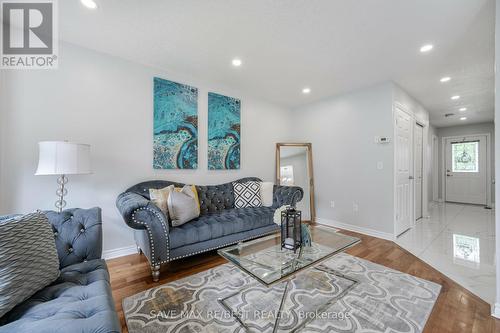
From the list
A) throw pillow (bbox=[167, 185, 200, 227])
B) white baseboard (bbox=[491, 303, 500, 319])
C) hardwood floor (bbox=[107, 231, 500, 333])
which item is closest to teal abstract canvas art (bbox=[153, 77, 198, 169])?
throw pillow (bbox=[167, 185, 200, 227])

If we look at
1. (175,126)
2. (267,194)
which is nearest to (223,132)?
(175,126)

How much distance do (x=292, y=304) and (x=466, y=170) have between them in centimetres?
758

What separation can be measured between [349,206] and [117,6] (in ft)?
13.1

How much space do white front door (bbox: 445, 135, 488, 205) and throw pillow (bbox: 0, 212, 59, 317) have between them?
8.86 metres

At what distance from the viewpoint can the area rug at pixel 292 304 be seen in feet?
4.70

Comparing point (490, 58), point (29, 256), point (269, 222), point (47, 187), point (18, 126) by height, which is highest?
point (490, 58)

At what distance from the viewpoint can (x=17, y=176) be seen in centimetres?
206

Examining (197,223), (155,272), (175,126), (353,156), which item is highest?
(175,126)

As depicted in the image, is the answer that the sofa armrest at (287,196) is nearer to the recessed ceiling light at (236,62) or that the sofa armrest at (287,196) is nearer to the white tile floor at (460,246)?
the white tile floor at (460,246)

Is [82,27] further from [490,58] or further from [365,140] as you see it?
[490,58]

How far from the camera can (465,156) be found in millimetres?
6199

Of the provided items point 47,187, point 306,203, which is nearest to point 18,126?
point 47,187

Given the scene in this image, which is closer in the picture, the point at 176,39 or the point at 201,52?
the point at 176,39

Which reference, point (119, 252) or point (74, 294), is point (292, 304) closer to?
point (74, 294)
